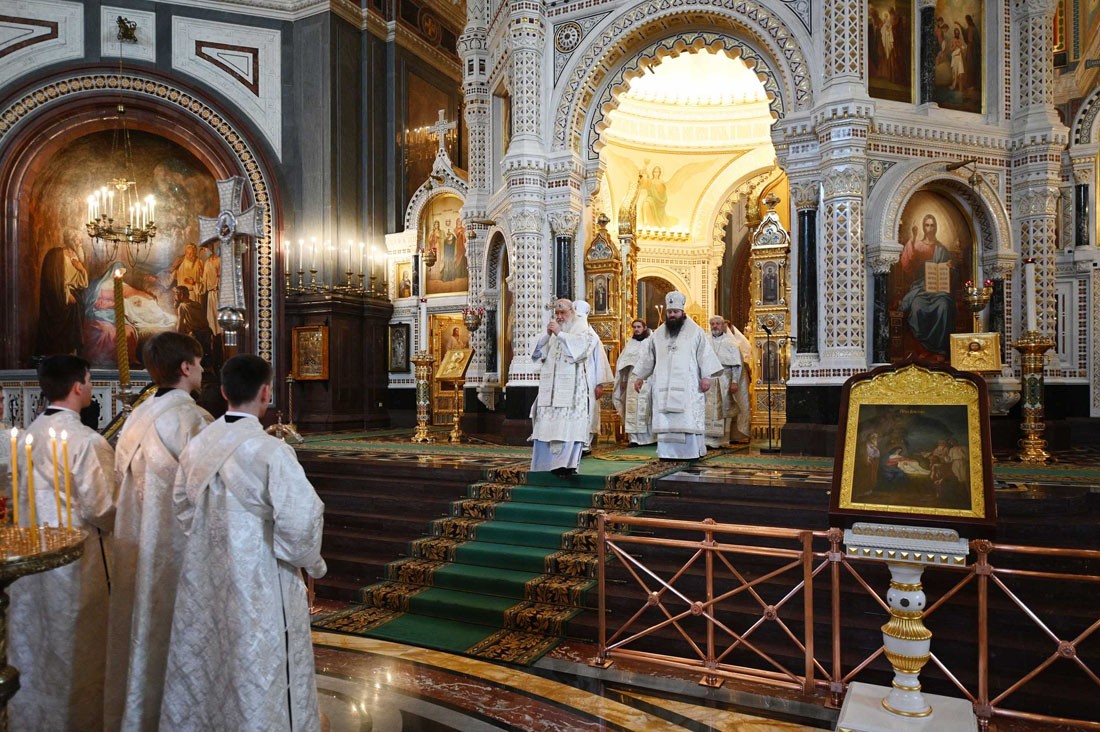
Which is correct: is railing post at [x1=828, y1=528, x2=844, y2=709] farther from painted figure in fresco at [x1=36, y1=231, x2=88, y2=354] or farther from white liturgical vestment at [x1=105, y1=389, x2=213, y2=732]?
painted figure in fresco at [x1=36, y1=231, x2=88, y2=354]

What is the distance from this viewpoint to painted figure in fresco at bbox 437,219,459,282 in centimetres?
1605

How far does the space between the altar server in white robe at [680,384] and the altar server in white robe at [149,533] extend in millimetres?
5993

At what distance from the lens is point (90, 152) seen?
14555mm

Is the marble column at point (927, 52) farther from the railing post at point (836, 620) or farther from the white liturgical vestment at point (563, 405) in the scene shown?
the railing post at point (836, 620)

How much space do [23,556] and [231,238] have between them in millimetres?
11152

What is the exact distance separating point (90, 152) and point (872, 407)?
1538 centimetres

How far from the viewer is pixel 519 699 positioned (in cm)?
458

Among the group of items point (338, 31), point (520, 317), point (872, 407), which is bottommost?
point (872, 407)

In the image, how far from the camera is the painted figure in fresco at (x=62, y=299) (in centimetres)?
1380

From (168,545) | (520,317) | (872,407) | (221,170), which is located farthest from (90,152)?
(872,407)

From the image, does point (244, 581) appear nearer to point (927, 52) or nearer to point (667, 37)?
point (667, 37)

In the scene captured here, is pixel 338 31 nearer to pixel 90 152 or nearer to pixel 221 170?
pixel 221 170

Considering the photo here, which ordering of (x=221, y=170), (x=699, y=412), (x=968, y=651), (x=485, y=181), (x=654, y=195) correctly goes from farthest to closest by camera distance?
(x=654, y=195) → (x=221, y=170) → (x=485, y=181) → (x=699, y=412) → (x=968, y=651)

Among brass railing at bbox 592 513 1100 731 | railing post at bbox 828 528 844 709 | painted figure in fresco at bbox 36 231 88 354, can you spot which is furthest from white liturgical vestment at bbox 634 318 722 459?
painted figure in fresco at bbox 36 231 88 354
